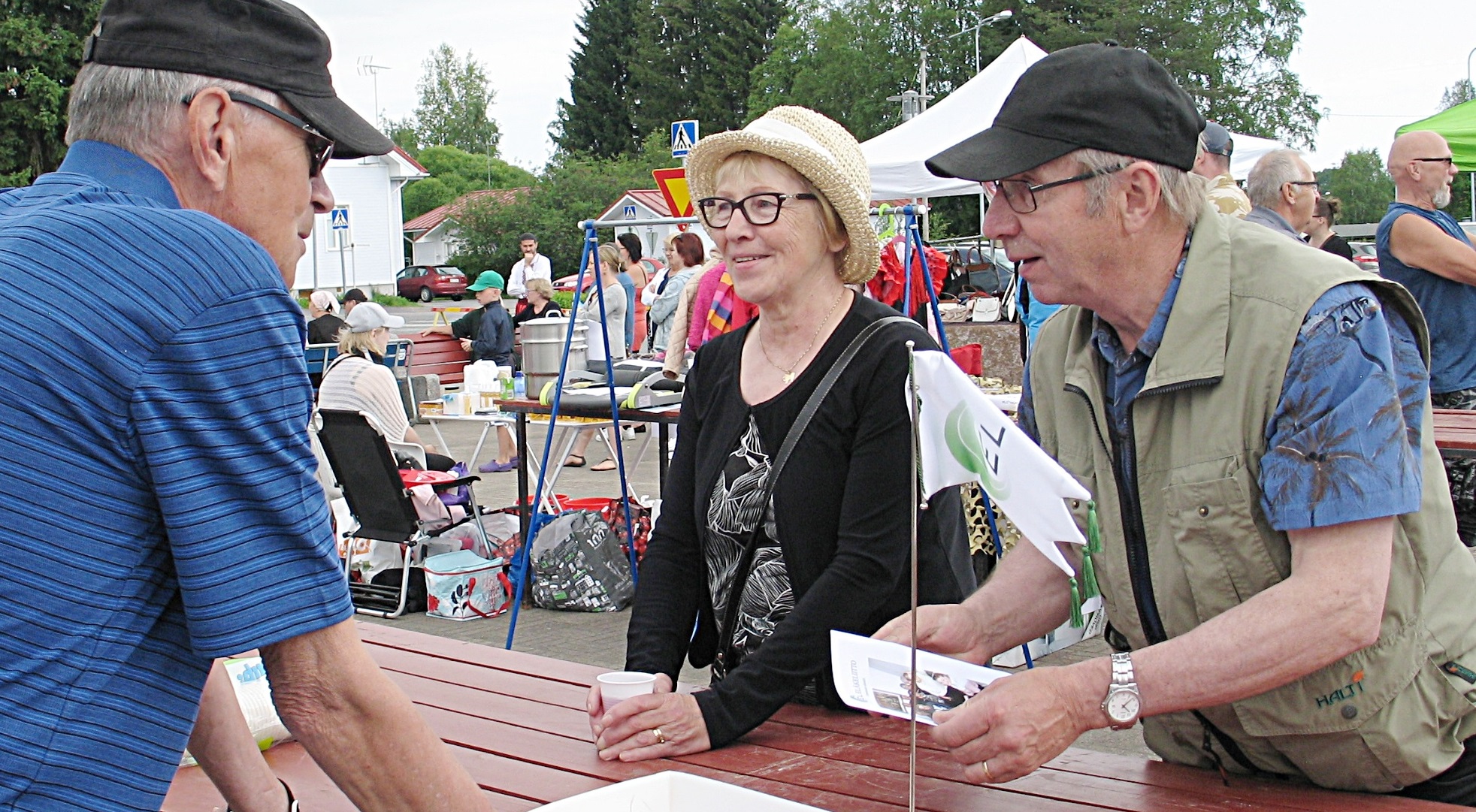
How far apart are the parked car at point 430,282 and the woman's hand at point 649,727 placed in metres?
49.1

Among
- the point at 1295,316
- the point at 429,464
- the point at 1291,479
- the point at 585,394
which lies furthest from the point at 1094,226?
the point at 429,464

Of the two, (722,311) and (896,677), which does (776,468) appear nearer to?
(896,677)

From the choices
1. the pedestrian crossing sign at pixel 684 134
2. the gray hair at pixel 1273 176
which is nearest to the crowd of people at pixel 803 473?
the gray hair at pixel 1273 176

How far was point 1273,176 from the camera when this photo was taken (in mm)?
6512

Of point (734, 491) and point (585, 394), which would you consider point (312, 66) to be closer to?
point (734, 491)

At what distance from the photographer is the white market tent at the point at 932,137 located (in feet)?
37.9

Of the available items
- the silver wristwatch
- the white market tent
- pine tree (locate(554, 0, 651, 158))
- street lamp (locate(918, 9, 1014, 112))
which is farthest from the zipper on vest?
pine tree (locate(554, 0, 651, 158))

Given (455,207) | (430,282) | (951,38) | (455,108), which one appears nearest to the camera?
(430,282)

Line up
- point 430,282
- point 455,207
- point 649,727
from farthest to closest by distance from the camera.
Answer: point 455,207
point 430,282
point 649,727

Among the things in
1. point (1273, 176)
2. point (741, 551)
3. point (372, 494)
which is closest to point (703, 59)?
point (1273, 176)

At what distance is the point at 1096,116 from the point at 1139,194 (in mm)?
130

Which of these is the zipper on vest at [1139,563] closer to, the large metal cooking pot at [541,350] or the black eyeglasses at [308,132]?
the black eyeglasses at [308,132]

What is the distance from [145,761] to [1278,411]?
1.41 meters

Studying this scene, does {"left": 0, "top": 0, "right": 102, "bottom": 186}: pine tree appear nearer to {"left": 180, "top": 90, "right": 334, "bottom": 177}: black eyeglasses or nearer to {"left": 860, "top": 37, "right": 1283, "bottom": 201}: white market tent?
{"left": 860, "top": 37, "right": 1283, "bottom": 201}: white market tent
